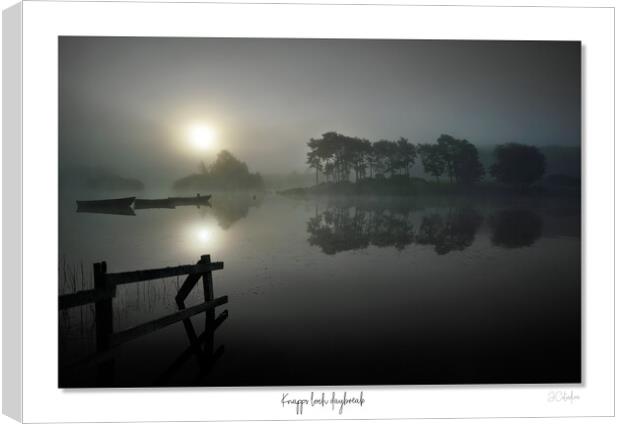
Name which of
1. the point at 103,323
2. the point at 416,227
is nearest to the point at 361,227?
the point at 416,227

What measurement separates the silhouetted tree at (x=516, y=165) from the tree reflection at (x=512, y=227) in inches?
13.1

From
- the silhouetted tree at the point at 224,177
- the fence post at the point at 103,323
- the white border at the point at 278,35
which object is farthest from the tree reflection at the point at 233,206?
the white border at the point at 278,35

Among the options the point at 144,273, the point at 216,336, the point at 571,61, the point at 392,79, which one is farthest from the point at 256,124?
the point at 571,61

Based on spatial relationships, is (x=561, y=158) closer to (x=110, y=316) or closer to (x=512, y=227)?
(x=512, y=227)

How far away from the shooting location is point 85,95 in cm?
454

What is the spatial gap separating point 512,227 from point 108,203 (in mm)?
4196

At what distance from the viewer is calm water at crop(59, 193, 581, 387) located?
4426mm

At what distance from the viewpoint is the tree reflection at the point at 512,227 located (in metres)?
5.00

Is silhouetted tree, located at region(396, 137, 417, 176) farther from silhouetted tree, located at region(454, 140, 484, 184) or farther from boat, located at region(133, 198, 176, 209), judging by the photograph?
boat, located at region(133, 198, 176, 209)

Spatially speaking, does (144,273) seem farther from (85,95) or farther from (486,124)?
(486,124)

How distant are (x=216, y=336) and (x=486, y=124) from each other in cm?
355

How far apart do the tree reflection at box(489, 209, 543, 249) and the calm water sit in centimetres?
2

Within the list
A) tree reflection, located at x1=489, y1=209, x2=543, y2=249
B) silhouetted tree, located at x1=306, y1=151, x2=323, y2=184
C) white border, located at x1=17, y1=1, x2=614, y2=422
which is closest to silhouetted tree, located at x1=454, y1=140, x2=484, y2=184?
tree reflection, located at x1=489, y1=209, x2=543, y2=249
